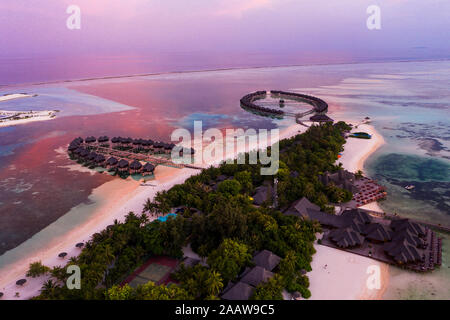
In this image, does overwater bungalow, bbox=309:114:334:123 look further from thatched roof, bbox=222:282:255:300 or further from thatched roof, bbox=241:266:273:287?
thatched roof, bbox=222:282:255:300

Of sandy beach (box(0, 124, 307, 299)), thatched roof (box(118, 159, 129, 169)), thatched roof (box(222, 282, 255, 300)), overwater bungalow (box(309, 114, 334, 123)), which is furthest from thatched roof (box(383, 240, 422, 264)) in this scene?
overwater bungalow (box(309, 114, 334, 123))

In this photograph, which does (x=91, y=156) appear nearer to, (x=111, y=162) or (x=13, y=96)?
(x=111, y=162)

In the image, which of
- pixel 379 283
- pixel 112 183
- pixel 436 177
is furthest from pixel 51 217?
pixel 436 177

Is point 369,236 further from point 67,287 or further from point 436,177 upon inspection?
point 67,287

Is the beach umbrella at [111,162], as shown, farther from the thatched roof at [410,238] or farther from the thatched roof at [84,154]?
the thatched roof at [410,238]

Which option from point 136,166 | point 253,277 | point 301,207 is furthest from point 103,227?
point 301,207
